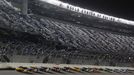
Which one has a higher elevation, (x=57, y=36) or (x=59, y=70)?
(x=57, y=36)

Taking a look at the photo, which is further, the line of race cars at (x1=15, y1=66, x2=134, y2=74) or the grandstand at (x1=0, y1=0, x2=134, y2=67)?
the grandstand at (x1=0, y1=0, x2=134, y2=67)

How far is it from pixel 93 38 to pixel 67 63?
31.3 meters

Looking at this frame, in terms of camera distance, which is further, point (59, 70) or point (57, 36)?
point (57, 36)

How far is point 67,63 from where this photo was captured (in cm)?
2759

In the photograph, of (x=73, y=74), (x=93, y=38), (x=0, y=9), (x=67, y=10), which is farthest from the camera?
(x=93, y=38)

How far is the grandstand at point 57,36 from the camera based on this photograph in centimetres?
2485

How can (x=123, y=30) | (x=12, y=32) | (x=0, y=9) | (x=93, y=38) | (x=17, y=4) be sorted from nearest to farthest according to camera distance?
(x=12, y=32), (x=0, y=9), (x=17, y=4), (x=93, y=38), (x=123, y=30)

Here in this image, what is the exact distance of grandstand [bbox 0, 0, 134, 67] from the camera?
24855 mm

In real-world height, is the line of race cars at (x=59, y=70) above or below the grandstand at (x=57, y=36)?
below

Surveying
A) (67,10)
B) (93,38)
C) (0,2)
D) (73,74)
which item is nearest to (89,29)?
(93,38)

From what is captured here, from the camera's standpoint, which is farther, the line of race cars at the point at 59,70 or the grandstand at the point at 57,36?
the grandstand at the point at 57,36

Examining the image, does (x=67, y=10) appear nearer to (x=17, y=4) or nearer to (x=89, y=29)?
(x=89, y=29)

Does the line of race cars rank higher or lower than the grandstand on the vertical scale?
lower

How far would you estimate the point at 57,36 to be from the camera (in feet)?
142
